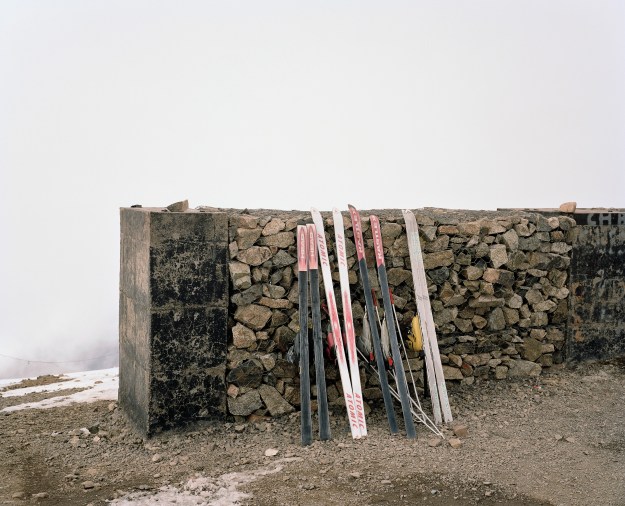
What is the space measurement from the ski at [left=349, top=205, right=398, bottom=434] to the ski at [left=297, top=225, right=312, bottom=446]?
0.53 metres

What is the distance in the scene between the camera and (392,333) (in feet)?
22.7

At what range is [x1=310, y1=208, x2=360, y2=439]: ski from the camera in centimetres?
668

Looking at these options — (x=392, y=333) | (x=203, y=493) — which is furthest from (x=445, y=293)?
(x=203, y=493)

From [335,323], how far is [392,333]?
55 cm

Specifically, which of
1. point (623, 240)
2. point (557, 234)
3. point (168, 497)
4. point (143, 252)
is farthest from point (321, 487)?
point (623, 240)

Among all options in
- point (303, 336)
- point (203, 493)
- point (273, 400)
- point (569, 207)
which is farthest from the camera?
point (569, 207)

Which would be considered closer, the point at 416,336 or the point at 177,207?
the point at 177,207

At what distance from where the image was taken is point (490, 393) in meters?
7.76

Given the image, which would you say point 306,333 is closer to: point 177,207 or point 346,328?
point 346,328

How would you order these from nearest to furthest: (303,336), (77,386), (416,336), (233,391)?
(303,336), (233,391), (416,336), (77,386)

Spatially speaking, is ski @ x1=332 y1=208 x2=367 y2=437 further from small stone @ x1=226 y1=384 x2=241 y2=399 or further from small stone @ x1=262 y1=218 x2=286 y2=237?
small stone @ x1=226 y1=384 x2=241 y2=399

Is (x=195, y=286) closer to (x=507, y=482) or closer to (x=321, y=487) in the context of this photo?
(x=321, y=487)

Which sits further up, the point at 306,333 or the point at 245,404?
the point at 306,333

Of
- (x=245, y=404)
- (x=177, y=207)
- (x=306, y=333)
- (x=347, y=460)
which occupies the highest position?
(x=177, y=207)
